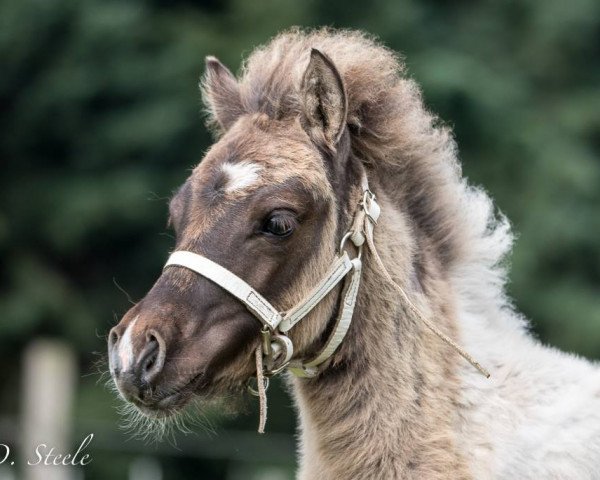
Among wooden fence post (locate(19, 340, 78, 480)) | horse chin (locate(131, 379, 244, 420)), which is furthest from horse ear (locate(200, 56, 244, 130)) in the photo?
wooden fence post (locate(19, 340, 78, 480))

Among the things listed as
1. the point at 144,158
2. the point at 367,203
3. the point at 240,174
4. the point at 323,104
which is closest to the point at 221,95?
the point at 323,104

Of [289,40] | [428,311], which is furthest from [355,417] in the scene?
[289,40]

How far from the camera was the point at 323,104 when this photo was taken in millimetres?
4094

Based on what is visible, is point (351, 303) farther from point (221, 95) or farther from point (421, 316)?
point (221, 95)

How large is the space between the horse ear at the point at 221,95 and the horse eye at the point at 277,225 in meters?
0.70

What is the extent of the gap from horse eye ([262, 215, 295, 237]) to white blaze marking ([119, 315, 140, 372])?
0.58m

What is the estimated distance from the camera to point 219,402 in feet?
13.3

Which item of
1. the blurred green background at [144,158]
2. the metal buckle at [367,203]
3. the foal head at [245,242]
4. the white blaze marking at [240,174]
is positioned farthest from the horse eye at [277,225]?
the blurred green background at [144,158]

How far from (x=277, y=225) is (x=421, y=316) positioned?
0.63m

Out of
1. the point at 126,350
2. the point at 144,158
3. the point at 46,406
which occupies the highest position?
the point at 144,158

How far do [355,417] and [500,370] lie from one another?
59 centimetres

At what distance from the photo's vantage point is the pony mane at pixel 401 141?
4.29 meters

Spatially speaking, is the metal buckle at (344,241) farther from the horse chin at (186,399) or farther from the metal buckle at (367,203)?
the horse chin at (186,399)

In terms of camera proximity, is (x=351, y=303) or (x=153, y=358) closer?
(x=153, y=358)
